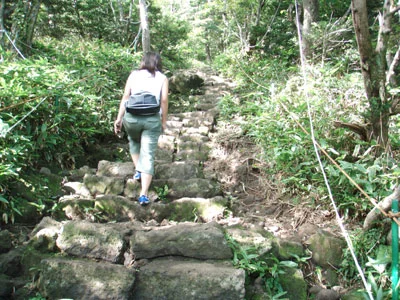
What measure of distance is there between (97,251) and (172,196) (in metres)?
1.33

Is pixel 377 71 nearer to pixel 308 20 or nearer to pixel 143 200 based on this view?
pixel 143 200

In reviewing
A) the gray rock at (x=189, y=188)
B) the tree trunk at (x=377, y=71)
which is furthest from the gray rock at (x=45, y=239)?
the tree trunk at (x=377, y=71)

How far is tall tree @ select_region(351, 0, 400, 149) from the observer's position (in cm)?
292

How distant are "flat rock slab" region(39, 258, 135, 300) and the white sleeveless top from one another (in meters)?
1.85

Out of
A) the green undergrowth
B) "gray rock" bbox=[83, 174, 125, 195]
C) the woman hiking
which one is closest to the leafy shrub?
the green undergrowth

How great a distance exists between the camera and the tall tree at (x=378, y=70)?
2916 millimetres

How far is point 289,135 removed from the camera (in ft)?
12.1

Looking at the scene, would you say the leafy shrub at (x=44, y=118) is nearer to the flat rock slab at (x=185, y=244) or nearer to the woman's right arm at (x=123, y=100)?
the woman's right arm at (x=123, y=100)

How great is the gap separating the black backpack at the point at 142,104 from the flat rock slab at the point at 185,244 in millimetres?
1337

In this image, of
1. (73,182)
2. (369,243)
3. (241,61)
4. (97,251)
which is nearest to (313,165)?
(369,243)

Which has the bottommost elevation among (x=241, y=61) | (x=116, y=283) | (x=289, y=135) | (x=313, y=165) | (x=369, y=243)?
(x=116, y=283)

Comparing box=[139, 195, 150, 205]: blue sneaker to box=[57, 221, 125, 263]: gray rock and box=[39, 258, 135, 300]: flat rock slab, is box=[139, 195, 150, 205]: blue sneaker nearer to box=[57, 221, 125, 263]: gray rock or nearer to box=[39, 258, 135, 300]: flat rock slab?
box=[57, 221, 125, 263]: gray rock

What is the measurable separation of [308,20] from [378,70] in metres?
4.54

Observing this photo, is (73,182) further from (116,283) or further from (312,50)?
(312,50)
